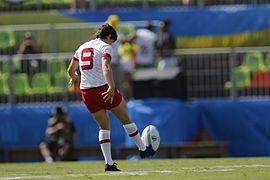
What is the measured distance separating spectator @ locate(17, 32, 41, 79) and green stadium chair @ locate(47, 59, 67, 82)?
0.29 m

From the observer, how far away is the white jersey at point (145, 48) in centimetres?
2298

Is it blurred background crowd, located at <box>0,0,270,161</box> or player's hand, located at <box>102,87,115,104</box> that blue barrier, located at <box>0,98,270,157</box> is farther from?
player's hand, located at <box>102,87,115,104</box>

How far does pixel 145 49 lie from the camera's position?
23.0 meters

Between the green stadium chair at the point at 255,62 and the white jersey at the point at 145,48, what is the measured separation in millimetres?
2228

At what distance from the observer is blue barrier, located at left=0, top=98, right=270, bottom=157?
22.0 metres

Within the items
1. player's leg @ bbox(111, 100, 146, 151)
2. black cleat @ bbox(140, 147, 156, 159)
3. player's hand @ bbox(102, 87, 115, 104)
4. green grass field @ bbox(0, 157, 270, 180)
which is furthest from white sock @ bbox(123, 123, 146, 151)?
player's hand @ bbox(102, 87, 115, 104)

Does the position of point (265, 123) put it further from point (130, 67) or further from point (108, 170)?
point (108, 170)

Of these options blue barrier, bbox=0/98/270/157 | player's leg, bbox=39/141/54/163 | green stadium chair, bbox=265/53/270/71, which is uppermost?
green stadium chair, bbox=265/53/270/71

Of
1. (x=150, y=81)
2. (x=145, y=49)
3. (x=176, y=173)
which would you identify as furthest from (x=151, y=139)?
(x=145, y=49)

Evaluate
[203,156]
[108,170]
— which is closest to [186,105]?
[203,156]

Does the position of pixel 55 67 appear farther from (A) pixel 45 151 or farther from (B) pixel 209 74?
(B) pixel 209 74

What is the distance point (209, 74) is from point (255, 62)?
3.47 ft

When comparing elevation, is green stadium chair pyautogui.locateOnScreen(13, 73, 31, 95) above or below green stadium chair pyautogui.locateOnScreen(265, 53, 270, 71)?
below

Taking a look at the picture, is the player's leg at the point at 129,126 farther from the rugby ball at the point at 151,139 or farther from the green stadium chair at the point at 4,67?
the green stadium chair at the point at 4,67
